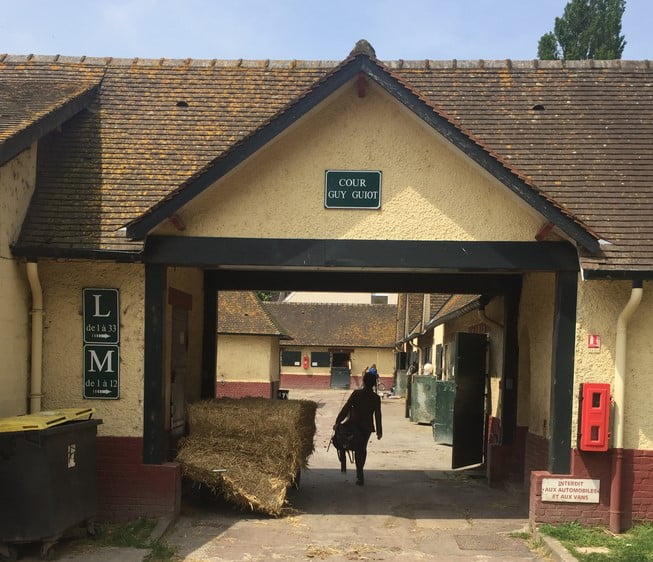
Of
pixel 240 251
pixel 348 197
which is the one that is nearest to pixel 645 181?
pixel 348 197

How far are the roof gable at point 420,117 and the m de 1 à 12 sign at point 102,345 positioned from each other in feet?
3.35

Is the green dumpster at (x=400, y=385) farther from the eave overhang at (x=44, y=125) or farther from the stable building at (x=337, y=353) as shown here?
the eave overhang at (x=44, y=125)

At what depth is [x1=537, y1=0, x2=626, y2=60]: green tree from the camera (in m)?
43.0

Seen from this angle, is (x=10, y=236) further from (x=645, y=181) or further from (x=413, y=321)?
(x=413, y=321)

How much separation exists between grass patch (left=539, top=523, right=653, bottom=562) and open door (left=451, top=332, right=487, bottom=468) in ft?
15.7

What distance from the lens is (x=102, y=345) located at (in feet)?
30.0

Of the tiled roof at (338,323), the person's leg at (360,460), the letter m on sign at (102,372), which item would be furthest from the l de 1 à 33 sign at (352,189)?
the tiled roof at (338,323)

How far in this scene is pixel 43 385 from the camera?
9.16 m

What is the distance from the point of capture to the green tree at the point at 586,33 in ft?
141

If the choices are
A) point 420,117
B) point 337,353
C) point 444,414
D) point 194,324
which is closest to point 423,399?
point 444,414

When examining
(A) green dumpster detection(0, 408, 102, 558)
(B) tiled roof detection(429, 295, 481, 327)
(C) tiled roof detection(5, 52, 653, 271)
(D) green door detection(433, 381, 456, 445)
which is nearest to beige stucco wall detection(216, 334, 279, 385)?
(B) tiled roof detection(429, 295, 481, 327)

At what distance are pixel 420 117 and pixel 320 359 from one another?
44413 mm

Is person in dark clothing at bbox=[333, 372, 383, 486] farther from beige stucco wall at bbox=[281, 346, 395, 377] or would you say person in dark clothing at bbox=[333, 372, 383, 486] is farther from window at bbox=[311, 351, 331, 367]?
window at bbox=[311, 351, 331, 367]

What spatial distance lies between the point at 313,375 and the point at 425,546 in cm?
4399
